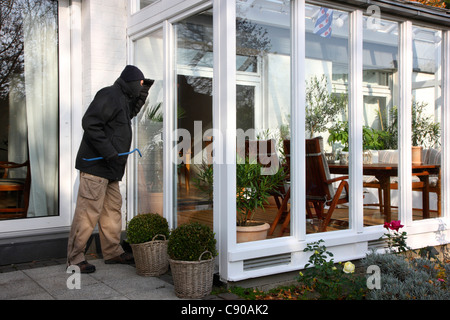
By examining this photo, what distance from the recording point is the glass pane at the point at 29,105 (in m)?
4.50

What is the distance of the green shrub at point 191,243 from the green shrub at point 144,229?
0.50m

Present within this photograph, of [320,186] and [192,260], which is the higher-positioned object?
[320,186]

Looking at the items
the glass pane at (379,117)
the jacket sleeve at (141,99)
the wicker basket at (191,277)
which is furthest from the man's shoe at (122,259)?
the glass pane at (379,117)

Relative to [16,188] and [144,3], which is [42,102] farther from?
[144,3]

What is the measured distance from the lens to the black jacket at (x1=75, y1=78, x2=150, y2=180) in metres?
3.88

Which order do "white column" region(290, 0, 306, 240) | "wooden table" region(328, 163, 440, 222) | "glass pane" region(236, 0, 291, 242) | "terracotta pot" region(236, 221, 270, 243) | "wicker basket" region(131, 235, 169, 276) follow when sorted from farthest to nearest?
"wooden table" region(328, 163, 440, 222), "glass pane" region(236, 0, 291, 242), "white column" region(290, 0, 306, 240), "wicker basket" region(131, 235, 169, 276), "terracotta pot" region(236, 221, 270, 243)

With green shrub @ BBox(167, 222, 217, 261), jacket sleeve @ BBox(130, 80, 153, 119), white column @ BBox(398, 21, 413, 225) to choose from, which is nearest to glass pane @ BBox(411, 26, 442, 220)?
white column @ BBox(398, 21, 413, 225)

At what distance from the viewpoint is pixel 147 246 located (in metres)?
3.92

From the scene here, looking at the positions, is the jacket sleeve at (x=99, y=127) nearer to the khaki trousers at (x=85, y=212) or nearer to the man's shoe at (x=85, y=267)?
the khaki trousers at (x=85, y=212)

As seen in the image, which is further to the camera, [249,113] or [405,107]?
[249,113]

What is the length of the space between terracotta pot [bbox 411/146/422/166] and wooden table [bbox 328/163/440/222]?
42 millimetres

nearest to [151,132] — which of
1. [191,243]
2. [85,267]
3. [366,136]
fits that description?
[85,267]

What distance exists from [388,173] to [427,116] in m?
0.86

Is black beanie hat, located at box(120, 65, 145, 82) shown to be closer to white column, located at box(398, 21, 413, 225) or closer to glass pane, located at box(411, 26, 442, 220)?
white column, located at box(398, 21, 413, 225)
